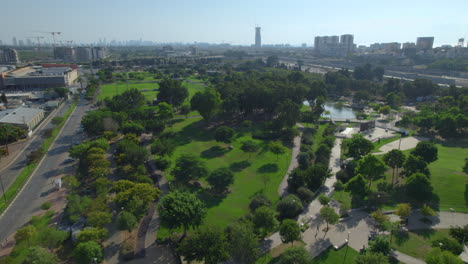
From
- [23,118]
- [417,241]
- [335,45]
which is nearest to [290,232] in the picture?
[417,241]

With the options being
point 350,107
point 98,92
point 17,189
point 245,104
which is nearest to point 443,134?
point 350,107

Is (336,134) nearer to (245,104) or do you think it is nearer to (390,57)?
(245,104)

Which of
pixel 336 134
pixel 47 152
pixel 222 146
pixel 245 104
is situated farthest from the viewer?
pixel 245 104

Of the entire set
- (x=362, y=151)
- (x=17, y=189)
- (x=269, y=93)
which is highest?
(x=269, y=93)

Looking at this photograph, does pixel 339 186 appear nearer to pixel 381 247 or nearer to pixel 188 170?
pixel 381 247

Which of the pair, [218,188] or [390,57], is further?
[390,57]

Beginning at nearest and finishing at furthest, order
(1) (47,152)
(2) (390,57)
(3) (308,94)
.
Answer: (1) (47,152) < (3) (308,94) < (2) (390,57)

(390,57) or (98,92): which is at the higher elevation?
(390,57)

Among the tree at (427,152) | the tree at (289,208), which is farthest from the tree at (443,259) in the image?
the tree at (427,152)
